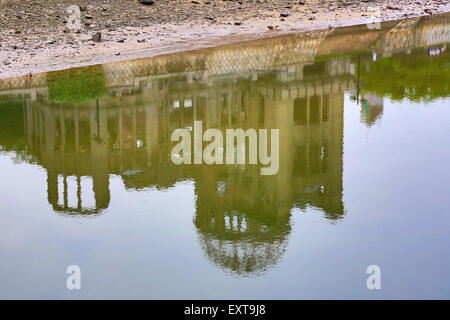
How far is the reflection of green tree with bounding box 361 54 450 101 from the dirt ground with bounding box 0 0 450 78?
20.3ft

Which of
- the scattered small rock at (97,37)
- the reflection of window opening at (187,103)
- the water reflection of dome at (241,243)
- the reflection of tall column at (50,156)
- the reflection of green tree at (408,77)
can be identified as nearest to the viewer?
the water reflection of dome at (241,243)

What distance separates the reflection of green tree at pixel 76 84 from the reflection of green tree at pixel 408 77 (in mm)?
8913

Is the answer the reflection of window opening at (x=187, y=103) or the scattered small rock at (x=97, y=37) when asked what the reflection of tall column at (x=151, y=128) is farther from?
the scattered small rock at (x=97, y=37)

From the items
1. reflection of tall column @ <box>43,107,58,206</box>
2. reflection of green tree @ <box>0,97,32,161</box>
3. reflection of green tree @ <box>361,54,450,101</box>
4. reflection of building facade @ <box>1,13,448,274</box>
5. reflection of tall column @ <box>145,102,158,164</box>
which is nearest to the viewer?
reflection of building facade @ <box>1,13,448,274</box>

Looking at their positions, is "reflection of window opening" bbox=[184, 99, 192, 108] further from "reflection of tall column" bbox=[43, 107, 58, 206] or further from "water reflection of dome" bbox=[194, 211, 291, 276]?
"water reflection of dome" bbox=[194, 211, 291, 276]

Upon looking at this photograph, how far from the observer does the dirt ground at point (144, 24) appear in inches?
1248

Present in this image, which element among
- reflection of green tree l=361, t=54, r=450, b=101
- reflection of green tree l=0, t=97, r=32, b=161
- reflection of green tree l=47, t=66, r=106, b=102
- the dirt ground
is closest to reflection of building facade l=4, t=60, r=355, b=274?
reflection of green tree l=0, t=97, r=32, b=161

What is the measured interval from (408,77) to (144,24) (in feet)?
41.3

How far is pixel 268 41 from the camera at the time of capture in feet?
117

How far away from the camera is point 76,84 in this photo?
89.6 ft

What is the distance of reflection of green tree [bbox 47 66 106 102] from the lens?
25984 mm

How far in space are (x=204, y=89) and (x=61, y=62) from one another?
17.3ft

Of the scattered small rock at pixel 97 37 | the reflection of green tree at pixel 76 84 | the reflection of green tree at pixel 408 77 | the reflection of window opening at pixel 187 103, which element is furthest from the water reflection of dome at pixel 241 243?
the scattered small rock at pixel 97 37

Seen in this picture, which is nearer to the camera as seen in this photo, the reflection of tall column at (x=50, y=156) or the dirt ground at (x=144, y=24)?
the reflection of tall column at (x=50, y=156)
